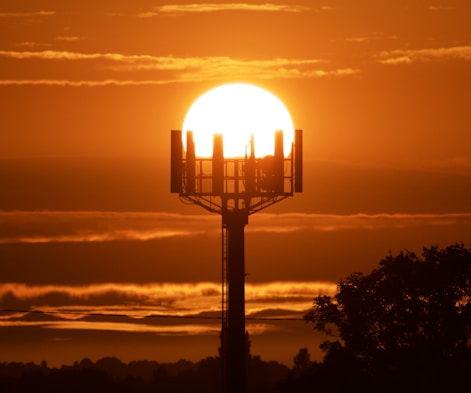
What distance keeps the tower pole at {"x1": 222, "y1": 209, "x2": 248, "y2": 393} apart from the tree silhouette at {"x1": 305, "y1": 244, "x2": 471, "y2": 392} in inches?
162

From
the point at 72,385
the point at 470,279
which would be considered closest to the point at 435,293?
the point at 470,279

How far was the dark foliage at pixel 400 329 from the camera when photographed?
7069 cm

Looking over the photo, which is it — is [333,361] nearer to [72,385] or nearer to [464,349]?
[464,349]

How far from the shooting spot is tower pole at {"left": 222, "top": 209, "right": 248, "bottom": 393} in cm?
6931

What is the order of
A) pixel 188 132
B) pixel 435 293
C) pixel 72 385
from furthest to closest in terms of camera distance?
pixel 72 385
pixel 435 293
pixel 188 132

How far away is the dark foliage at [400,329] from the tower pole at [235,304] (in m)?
3.51

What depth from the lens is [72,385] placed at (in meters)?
109

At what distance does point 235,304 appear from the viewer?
6981 cm

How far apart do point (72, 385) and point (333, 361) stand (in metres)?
41.1

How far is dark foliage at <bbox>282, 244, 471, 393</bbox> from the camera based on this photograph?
70688 millimetres

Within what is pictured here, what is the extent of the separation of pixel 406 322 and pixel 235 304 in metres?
7.93

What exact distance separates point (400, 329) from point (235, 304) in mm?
7652

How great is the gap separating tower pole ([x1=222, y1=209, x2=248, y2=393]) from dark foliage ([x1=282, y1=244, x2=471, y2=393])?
3513mm

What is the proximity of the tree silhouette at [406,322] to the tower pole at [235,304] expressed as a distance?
411 cm
